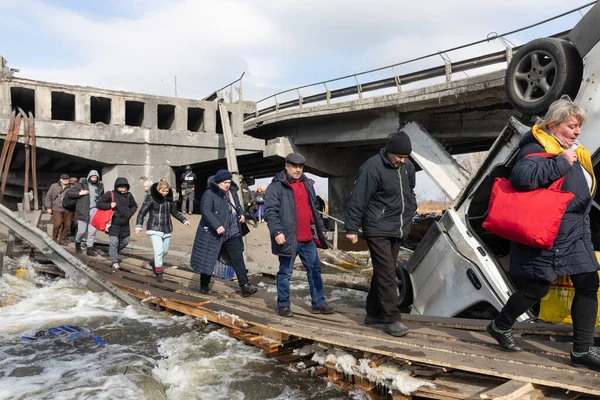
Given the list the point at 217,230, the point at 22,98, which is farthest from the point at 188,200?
the point at 217,230

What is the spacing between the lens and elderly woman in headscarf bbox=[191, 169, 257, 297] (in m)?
6.10

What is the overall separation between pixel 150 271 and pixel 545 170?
6.86 meters

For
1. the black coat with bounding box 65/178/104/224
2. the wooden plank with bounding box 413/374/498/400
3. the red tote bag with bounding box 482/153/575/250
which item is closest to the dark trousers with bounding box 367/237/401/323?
the wooden plank with bounding box 413/374/498/400

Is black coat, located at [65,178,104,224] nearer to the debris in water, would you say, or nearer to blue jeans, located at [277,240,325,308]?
the debris in water

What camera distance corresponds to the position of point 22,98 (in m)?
17.8

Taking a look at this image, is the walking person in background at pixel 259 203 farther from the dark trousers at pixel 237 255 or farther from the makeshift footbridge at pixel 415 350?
the makeshift footbridge at pixel 415 350

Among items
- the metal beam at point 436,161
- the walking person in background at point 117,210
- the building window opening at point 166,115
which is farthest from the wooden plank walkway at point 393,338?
the building window opening at point 166,115

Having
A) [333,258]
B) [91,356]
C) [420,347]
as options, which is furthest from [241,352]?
[333,258]

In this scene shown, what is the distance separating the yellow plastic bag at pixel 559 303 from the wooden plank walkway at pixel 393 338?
93 millimetres

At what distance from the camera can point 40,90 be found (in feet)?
51.6

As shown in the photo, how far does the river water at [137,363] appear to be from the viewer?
3744mm

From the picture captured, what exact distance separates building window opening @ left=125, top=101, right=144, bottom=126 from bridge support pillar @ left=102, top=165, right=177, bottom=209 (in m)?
2.06

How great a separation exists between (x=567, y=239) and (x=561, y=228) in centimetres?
8

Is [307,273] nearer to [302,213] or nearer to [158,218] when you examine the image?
[302,213]
